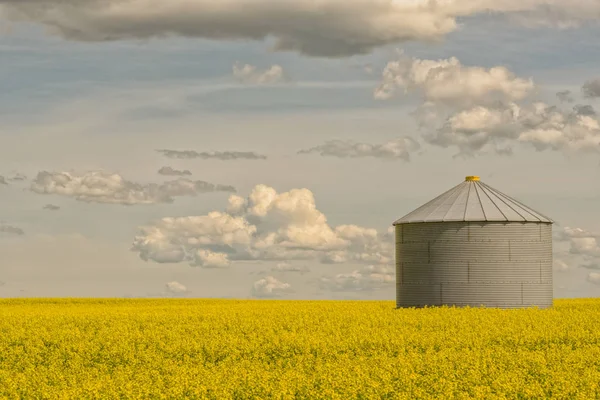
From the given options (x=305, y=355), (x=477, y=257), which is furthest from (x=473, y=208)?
(x=305, y=355)

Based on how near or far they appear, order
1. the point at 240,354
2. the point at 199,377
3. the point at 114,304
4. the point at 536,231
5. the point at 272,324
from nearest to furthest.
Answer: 1. the point at 199,377
2. the point at 240,354
3. the point at 272,324
4. the point at 536,231
5. the point at 114,304

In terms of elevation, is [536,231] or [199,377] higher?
[536,231]

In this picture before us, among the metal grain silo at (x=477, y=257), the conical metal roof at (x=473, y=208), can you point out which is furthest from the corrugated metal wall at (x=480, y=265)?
the conical metal roof at (x=473, y=208)

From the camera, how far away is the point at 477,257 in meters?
38.3

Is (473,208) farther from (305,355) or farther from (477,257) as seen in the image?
(305,355)

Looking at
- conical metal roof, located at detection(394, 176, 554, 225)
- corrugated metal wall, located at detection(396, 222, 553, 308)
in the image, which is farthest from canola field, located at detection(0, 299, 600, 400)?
conical metal roof, located at detection(394, 176, 554, 225)

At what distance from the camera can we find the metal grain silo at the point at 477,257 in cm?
3828

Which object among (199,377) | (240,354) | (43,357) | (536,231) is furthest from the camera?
(536,231)

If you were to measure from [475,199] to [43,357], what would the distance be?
2280 cm

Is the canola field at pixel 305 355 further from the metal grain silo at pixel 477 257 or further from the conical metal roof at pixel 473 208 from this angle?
the conical metal roof at pixel 473 208

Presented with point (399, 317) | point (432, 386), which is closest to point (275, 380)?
point (432, 386)

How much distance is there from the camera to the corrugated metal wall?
38.2 meters

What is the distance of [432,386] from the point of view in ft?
55.8

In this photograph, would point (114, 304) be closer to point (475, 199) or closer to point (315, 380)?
point (475, 199)
